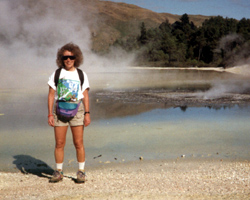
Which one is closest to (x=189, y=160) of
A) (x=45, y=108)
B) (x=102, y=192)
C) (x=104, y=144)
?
(x=104, y=144)

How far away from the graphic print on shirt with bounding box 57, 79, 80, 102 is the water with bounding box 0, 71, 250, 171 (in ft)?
5.20

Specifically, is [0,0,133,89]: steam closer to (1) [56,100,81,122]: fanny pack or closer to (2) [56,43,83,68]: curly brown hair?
(2) [56,43,83,68]: curly brown hair

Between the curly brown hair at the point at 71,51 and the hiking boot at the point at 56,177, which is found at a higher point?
the curly brown hair at the point at 71,51

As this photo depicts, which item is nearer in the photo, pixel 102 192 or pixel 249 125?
pixel 102 192

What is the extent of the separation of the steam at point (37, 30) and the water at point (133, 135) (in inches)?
278

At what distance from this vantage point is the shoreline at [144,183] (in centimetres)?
468

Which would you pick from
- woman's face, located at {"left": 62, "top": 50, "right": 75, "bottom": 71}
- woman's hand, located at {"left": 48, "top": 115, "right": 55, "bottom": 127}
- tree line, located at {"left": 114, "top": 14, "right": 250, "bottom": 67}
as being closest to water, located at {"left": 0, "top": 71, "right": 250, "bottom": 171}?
woman's hand, located at {"left": 48, "top": 115, "right": 55, "bottom": 127}

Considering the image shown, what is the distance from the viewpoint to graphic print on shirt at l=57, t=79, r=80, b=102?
4.99m

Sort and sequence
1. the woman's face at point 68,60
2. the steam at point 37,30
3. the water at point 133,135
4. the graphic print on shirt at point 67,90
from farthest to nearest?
1. the steam at point 37,30
2. the water at point 133,135
3. the woman's face at point 68,60
4. the graphic print on shirt at point 67,90

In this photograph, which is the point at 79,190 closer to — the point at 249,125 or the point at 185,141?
the point at 185,141

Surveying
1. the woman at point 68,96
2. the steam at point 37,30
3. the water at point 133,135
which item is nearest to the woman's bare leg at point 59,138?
the woman at point 68,96

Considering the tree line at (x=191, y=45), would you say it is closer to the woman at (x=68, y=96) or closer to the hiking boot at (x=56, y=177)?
the woman at (x=68, y=96)

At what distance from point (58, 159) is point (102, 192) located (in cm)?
88

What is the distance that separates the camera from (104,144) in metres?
7.63
